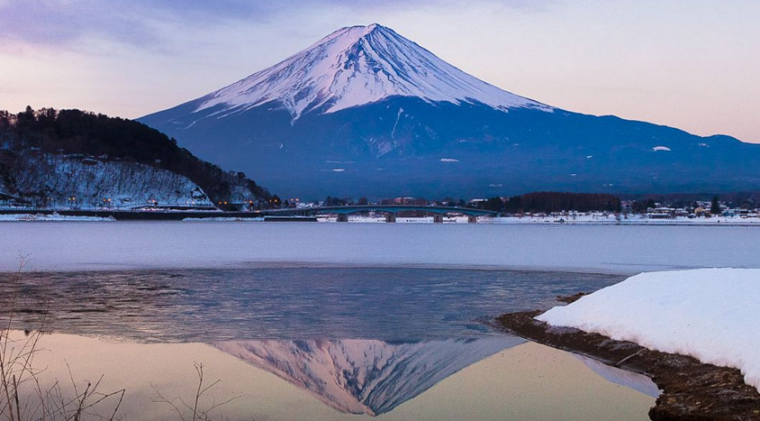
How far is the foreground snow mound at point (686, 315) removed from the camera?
11.8 metres

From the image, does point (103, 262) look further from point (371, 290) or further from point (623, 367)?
point (623, 367)

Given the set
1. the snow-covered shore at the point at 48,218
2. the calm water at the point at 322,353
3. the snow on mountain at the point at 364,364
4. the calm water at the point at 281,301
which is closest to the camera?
the calm water at the point at 322,353

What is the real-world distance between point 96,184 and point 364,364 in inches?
7338

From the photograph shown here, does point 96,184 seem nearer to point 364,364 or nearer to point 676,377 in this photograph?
point 364,364

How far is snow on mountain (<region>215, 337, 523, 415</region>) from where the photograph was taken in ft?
38.4

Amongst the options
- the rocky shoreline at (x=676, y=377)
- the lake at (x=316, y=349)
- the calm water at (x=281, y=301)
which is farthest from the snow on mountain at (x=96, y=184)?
the rocky shoreline at (x=676, y=377)

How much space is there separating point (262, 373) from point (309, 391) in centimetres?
119

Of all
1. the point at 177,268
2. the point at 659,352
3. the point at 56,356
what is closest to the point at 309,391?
the point at 56,356

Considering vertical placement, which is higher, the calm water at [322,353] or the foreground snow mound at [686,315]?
the foreground snow mound at [686,315]

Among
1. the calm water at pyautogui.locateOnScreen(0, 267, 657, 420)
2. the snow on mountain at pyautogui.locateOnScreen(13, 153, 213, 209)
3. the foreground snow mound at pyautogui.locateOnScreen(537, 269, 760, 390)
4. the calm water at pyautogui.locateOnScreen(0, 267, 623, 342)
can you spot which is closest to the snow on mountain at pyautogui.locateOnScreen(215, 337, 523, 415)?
the calm water at pyautogui.locateOnScreen(0, 267, 657, 420)

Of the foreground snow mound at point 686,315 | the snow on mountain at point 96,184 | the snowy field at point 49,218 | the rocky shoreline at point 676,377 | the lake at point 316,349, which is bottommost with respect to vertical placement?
the snowy field at point 49,218

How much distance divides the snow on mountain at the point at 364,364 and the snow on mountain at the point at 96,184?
177387mm

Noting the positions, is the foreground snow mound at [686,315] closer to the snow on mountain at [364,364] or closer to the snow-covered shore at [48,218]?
the snow on mountain at [364,364]

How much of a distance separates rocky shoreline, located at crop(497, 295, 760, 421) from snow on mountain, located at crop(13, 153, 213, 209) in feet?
585
